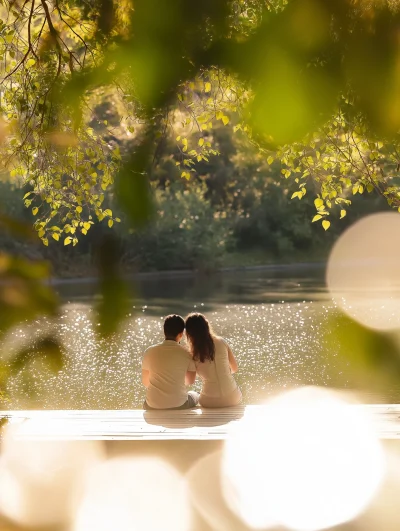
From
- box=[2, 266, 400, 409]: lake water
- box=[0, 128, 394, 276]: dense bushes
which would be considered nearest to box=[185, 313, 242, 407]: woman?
box=[2, 266, 400, 409]: lake water

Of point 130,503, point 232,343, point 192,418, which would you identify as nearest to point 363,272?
point 232,343

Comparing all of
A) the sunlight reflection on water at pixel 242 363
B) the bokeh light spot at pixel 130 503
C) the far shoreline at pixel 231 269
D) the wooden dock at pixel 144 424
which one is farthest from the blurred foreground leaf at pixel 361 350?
the far shoreline at pixel 231 269

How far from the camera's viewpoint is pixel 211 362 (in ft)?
16.9

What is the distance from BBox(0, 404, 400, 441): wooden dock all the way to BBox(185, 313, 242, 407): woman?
39cm

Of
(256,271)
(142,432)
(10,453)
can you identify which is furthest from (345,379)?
(256,271)

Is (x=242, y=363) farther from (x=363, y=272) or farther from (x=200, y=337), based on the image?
(x=363, y=272)

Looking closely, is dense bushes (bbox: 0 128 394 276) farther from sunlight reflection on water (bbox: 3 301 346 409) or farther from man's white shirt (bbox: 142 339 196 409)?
man's white shirt (bbox: 142 339 196 409)

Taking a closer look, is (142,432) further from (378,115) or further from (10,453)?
(378,115)

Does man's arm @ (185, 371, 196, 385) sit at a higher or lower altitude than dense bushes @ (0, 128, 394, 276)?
lower

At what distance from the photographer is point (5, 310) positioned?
704mm

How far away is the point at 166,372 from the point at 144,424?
43.3 inches

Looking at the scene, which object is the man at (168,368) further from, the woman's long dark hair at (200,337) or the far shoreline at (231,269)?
the far shoreline at (231,269)

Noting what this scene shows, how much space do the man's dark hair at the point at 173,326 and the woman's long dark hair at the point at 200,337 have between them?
0.20 ft

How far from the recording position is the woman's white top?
514cm
